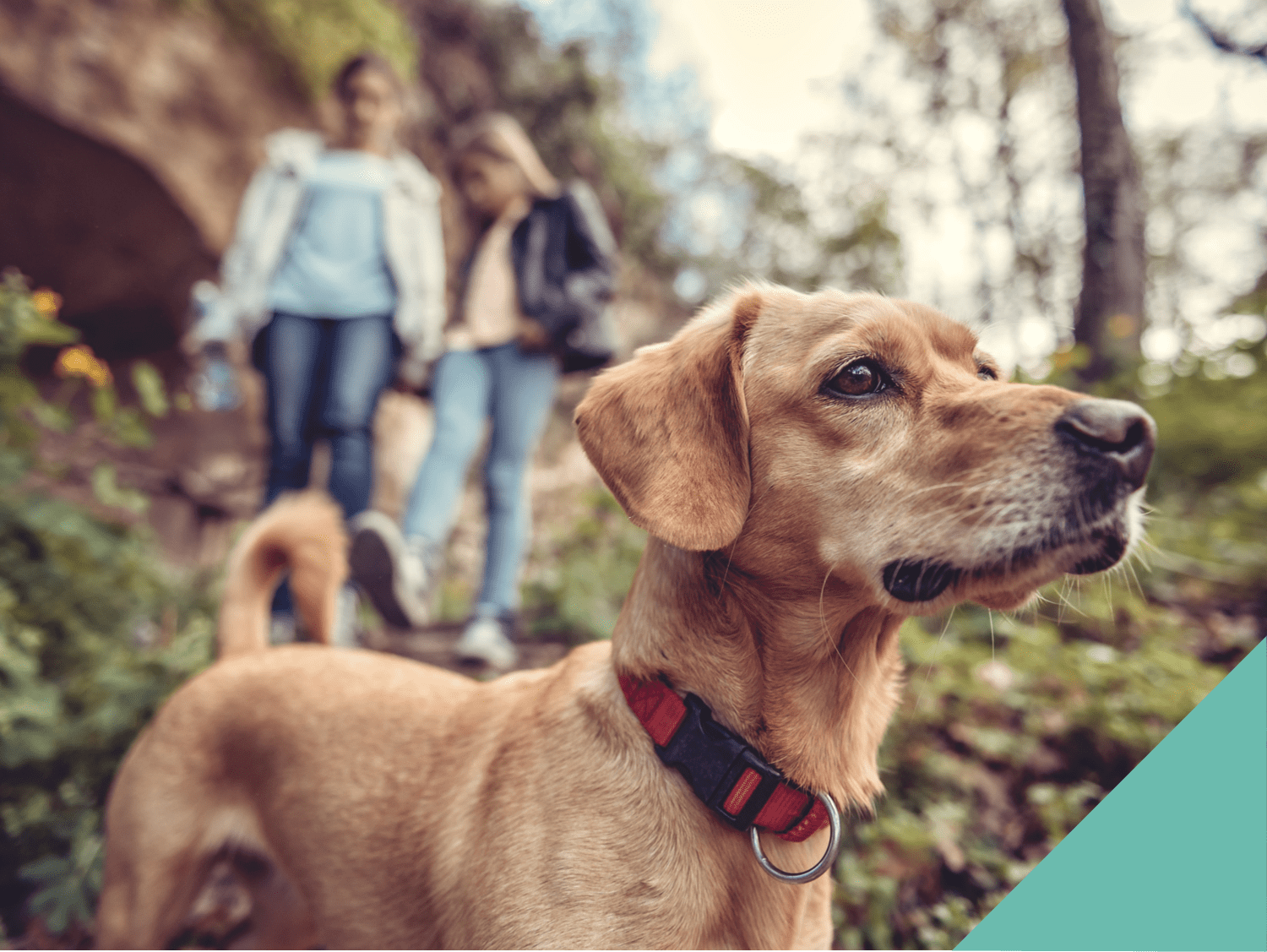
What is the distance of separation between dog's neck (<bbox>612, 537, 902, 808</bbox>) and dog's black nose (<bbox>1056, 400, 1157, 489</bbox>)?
47cm

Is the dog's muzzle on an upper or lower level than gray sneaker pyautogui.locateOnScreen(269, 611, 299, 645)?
upper

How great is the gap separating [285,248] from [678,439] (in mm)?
3194

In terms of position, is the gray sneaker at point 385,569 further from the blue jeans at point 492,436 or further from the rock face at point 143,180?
the rock face at point 143,180

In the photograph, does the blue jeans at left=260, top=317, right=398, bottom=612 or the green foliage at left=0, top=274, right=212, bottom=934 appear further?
the blue jeans at left=260, top=317, right=398, bottom=612

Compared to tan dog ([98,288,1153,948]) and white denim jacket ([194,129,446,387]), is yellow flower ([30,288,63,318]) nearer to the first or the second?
white denim jacket ([194,129,446,387])

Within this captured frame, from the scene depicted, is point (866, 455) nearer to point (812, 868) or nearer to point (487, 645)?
point (812, 868)

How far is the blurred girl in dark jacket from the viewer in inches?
146

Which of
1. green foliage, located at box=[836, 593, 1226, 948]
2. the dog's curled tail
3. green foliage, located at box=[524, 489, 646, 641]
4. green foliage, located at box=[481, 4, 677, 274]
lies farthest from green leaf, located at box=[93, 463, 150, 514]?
green foliage, located at box=[481, 4, 677, 274]

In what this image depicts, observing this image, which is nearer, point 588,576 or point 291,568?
point 291,568

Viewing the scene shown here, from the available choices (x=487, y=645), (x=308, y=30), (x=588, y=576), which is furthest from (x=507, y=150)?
(x=308, y=30)

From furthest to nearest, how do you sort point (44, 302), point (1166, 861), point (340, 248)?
point (340, 248) < point (44, 302) < point (1166, 861)

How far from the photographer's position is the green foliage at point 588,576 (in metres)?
3.59

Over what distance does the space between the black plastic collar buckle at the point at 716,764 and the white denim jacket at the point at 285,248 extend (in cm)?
311

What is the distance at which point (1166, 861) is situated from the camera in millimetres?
1069
